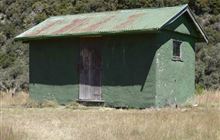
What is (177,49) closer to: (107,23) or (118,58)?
(118,58)

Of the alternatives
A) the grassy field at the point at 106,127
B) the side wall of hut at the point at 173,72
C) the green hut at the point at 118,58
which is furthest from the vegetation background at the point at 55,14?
the grassy field at the point at 106,127

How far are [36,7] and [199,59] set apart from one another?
43.8ft

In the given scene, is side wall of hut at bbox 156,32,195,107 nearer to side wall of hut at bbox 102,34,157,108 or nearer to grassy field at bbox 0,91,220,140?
side wall of hut at bbox 102,34,157,108

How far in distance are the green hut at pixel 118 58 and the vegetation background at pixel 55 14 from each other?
7835 millimetres

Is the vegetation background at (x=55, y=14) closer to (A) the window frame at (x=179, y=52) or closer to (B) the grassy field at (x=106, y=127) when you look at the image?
(A) the window frame at (x=179, y=52)

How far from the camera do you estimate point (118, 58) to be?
20.9m

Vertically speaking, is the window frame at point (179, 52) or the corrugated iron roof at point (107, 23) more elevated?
the corrugated iron roof at point (107, 23)

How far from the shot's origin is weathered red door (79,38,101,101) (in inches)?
851

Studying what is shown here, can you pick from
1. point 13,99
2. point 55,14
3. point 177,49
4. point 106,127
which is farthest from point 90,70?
point 55,14

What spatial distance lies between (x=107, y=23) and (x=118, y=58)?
183 centimetres

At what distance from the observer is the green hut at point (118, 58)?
20.2 m

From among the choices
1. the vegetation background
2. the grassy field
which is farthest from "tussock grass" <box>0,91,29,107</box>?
the vegetation background

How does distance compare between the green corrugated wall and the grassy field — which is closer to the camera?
the grassy field

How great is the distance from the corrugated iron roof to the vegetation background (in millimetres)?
8382
